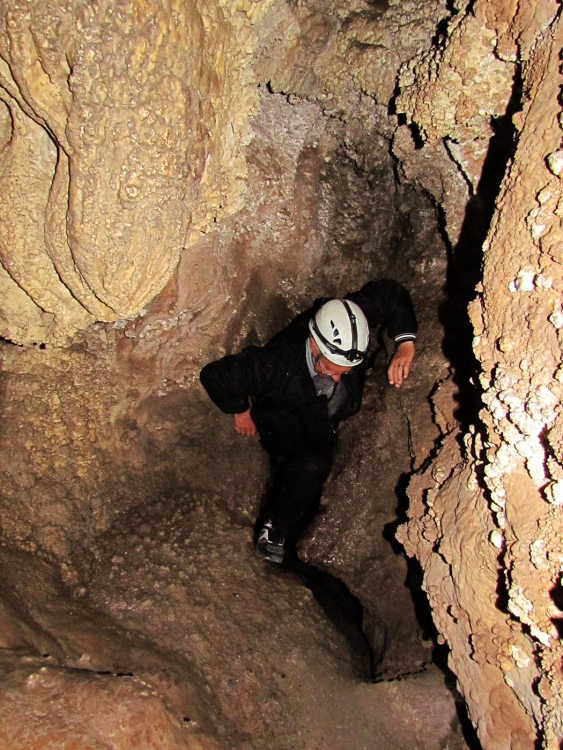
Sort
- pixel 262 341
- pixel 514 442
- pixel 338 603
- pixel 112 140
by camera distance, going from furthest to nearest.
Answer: pixel 262 341
pixel 338 603
pixel 514 442
pixel 112 140

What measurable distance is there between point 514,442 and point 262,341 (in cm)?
212

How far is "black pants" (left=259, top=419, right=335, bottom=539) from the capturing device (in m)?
3.25

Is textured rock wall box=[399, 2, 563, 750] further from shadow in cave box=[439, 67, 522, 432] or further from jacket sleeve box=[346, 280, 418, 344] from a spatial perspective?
jacket sleeve box=[346, 280, 418, 344]

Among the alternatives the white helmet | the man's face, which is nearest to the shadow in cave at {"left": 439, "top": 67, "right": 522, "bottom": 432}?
the white helmet

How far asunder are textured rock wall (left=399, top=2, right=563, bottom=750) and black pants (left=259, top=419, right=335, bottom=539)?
3.96 ft

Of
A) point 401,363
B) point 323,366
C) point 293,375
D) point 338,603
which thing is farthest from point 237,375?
point 338,603

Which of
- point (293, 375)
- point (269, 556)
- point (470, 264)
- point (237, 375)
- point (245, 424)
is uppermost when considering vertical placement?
point (470, 264)

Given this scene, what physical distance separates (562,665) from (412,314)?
77.4 inches

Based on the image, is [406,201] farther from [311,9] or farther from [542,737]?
[542,737]

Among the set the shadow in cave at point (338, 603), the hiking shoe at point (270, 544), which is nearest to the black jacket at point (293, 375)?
the hiking shoe at point (270, 544)

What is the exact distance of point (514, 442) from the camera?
5.32ft

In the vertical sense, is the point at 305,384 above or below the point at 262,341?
below

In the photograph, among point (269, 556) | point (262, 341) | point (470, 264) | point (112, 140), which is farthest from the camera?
point (262, 341)

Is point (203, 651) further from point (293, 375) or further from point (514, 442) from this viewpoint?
point (514, 442)
